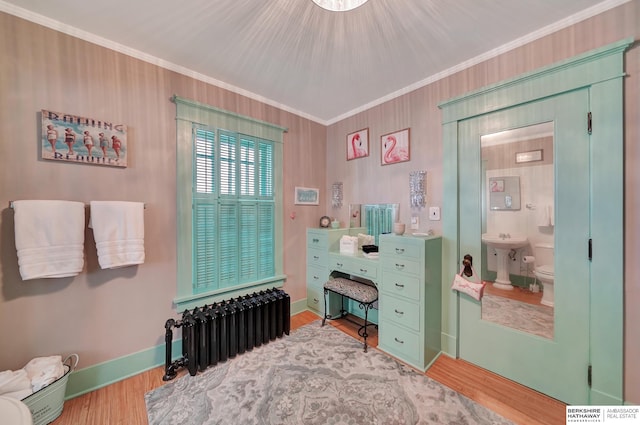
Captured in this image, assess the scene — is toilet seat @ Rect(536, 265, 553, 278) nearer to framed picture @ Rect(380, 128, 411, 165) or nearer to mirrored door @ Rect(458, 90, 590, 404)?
mirrored door @ Rect(458, 90, 590, 404)

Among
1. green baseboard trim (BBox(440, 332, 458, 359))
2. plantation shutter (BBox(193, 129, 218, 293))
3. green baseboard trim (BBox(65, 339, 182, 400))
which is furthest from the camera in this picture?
plantation shutter (BBox(193, 129, 218, 293))

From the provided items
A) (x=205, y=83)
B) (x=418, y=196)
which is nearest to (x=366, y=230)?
(x=418, y=196)

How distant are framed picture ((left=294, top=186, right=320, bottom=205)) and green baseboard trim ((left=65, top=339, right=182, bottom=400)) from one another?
6.54 feet

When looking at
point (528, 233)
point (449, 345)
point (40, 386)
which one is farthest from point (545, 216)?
point (40, 386)

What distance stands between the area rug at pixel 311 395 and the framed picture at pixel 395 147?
2.04 metres

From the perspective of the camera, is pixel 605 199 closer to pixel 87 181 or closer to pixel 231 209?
pixel 231 209

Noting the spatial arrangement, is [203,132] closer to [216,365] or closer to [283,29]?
[283,29]

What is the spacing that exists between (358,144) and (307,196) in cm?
98

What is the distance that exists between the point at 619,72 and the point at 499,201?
39.7 inches

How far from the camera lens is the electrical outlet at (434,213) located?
226 centimetres

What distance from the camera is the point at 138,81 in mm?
1955

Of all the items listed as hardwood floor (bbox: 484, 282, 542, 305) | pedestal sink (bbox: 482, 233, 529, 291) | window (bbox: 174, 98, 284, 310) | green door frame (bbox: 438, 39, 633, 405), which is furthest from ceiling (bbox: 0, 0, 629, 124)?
hardwood floor (bbox: 484, 282, 542, 305)

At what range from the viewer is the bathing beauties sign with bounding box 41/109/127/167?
5.32 ft

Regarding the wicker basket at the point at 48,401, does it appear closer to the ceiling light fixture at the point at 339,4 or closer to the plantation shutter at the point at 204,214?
the plantation shutter at the point at 204,214
